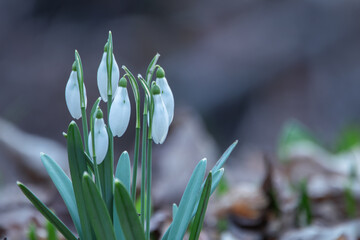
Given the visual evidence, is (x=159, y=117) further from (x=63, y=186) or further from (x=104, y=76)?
(x=63, y=186)

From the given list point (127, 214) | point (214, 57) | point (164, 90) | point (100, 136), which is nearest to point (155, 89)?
point (164, 90)

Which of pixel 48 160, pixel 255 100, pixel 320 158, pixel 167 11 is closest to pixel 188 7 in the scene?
pixel 167 11

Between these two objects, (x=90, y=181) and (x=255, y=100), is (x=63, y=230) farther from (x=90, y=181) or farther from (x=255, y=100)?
(x=255, y=100)

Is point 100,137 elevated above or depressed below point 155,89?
below

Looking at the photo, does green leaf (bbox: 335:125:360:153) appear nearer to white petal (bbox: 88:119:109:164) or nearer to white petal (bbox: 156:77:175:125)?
white petal (bbox: 156:77:175:125)

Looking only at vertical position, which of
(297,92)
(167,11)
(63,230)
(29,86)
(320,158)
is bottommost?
(63,230)

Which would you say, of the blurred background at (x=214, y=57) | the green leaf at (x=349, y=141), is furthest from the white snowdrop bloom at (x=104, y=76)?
the blurred background at (x=214, y=57)
